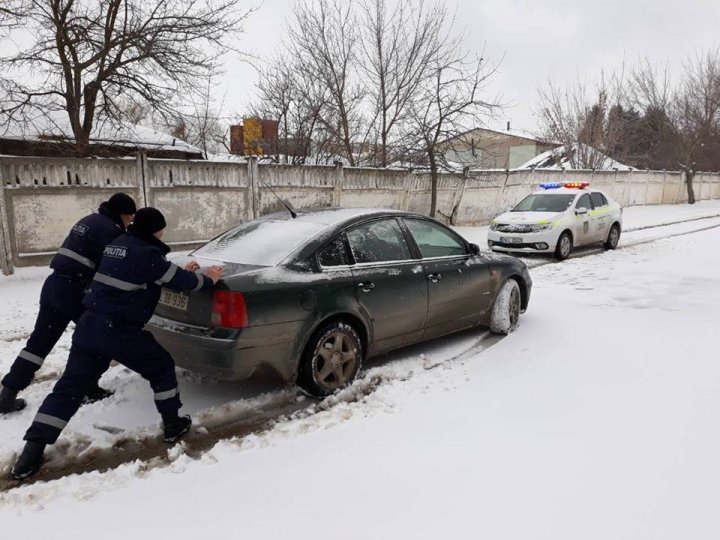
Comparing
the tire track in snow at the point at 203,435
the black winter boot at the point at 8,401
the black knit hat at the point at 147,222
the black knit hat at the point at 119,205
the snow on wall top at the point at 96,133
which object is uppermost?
the snow on wall top at the point at 96,133

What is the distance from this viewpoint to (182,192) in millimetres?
9773

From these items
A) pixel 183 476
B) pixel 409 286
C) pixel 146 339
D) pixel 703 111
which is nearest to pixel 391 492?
pixel 183 476

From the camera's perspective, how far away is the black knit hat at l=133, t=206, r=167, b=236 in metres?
3.22

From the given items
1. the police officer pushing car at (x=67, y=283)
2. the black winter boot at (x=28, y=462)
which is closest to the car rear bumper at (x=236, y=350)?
the police officer pushing car at (x=67, y=283)

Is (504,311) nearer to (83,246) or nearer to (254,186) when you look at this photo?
(83,246)

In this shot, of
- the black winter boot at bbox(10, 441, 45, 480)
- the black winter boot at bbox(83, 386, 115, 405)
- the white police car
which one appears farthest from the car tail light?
the white police car

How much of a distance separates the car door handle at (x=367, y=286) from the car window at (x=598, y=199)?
9684 millimetres

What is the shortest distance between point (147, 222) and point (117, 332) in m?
0.70

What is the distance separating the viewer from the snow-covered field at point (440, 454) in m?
2.53

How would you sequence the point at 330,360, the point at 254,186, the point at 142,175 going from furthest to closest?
1. the point at 254,186
2. the point at 142,175
3. the point at 330,360

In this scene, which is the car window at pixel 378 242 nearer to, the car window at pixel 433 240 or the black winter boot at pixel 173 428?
the car window at pixel 433 240

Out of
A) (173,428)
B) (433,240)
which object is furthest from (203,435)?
(433,240)

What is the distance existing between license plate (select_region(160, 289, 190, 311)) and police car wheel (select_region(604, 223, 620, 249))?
1130 centimetres

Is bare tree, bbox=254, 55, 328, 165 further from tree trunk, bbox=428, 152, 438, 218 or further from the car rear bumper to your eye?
the car rear bumper
